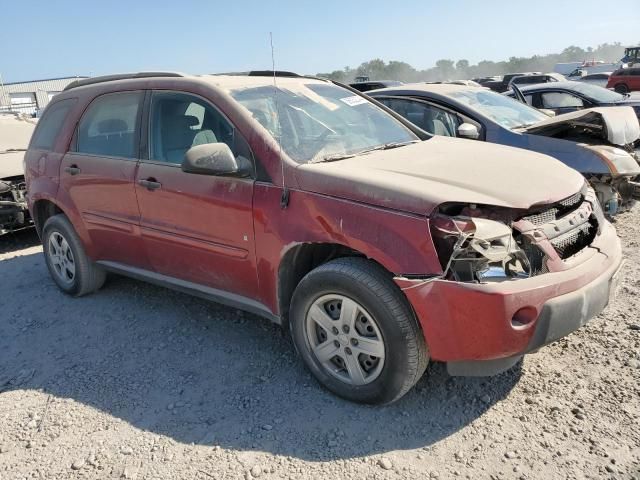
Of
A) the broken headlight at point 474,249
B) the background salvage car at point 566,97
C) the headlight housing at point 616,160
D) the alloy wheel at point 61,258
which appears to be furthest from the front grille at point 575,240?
the background salvage car at point 566,97

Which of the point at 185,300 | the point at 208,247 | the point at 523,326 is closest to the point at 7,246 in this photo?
the point at 185,300

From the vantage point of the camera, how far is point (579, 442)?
8.59 ft

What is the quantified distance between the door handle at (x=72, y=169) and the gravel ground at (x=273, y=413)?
128 centimetres

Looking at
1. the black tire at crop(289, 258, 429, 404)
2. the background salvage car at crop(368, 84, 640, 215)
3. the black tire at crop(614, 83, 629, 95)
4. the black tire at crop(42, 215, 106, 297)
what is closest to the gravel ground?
the black tire at crop(289, 258, 429, 404)

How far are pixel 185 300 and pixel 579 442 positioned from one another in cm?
312

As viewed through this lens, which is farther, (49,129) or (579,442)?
(49,129)

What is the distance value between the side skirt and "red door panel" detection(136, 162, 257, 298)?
4 cm

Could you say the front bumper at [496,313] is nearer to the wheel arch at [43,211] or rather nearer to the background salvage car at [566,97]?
the wheel arch at [43,211]

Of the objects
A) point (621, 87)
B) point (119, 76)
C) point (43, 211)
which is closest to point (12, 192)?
point (43, 211)

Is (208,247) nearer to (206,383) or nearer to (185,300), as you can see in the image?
(206,383)

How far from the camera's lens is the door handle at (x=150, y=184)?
3.66m

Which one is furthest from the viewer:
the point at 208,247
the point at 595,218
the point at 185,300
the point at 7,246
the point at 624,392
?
the point at 7,246

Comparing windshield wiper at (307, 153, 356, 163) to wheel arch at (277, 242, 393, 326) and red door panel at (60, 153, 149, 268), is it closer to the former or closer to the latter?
wheel arch at (277, 242, 393, 326)

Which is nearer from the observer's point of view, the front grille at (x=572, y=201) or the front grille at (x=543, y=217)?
the front grille at (x=543, y=217)
